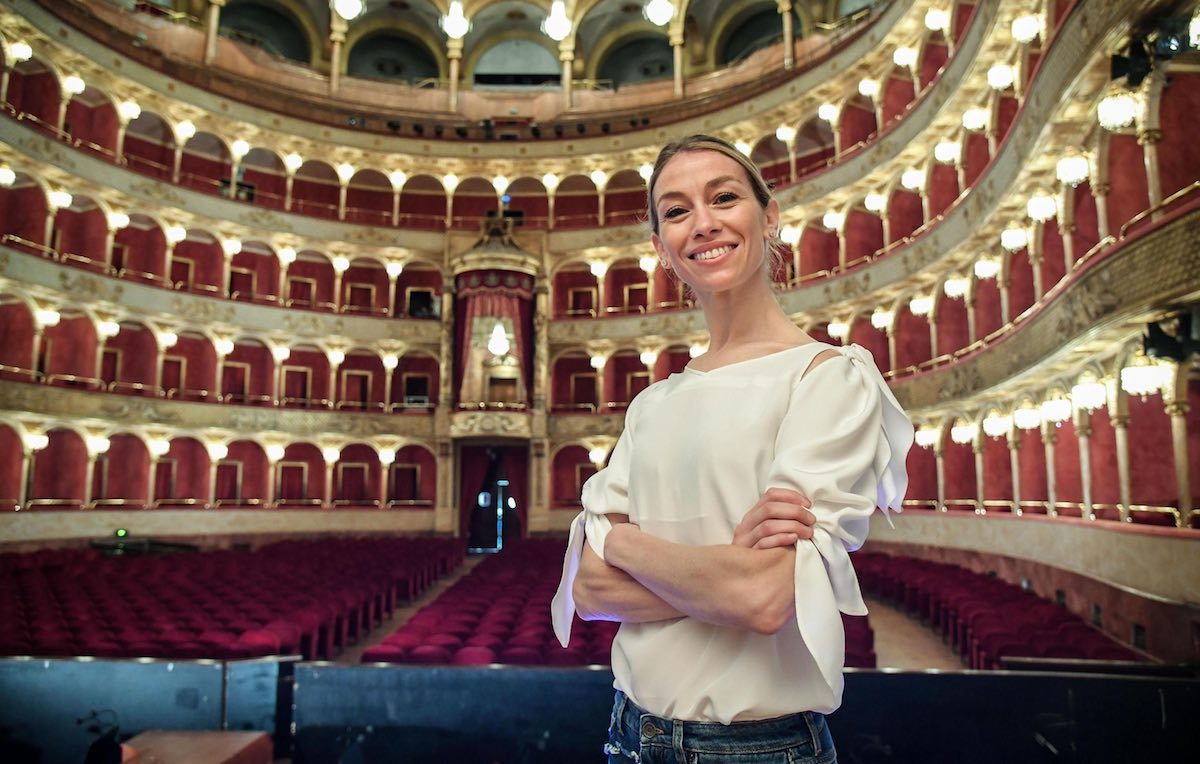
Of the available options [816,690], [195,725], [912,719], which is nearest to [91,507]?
[195,725]

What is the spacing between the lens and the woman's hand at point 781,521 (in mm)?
1307

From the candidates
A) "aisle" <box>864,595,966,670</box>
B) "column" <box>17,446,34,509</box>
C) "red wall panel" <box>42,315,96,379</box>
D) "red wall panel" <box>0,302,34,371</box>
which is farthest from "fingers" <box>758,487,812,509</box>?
"red wall panel" <box>42,315,96,379</box>

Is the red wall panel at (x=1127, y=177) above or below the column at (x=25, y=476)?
above

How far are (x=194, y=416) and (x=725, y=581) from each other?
88.5 ft

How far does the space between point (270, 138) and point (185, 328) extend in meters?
7.43

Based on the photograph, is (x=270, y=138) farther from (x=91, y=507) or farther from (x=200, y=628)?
(x=200, y=628)

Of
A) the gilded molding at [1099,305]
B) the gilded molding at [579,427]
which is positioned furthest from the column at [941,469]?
the gilded molding at [579,427]

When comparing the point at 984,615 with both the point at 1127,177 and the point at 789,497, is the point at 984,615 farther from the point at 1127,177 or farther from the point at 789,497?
the point at 789,497

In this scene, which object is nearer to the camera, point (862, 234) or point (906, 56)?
point (906, 56)

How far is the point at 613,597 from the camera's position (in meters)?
1.51

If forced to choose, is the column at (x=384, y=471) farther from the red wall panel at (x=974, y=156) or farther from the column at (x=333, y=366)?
the red wall panel at (x=974, y=156)

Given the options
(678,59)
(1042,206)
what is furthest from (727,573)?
(678,59)

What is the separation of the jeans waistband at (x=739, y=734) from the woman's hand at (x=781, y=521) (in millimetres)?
345

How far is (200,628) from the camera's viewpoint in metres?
9.19
